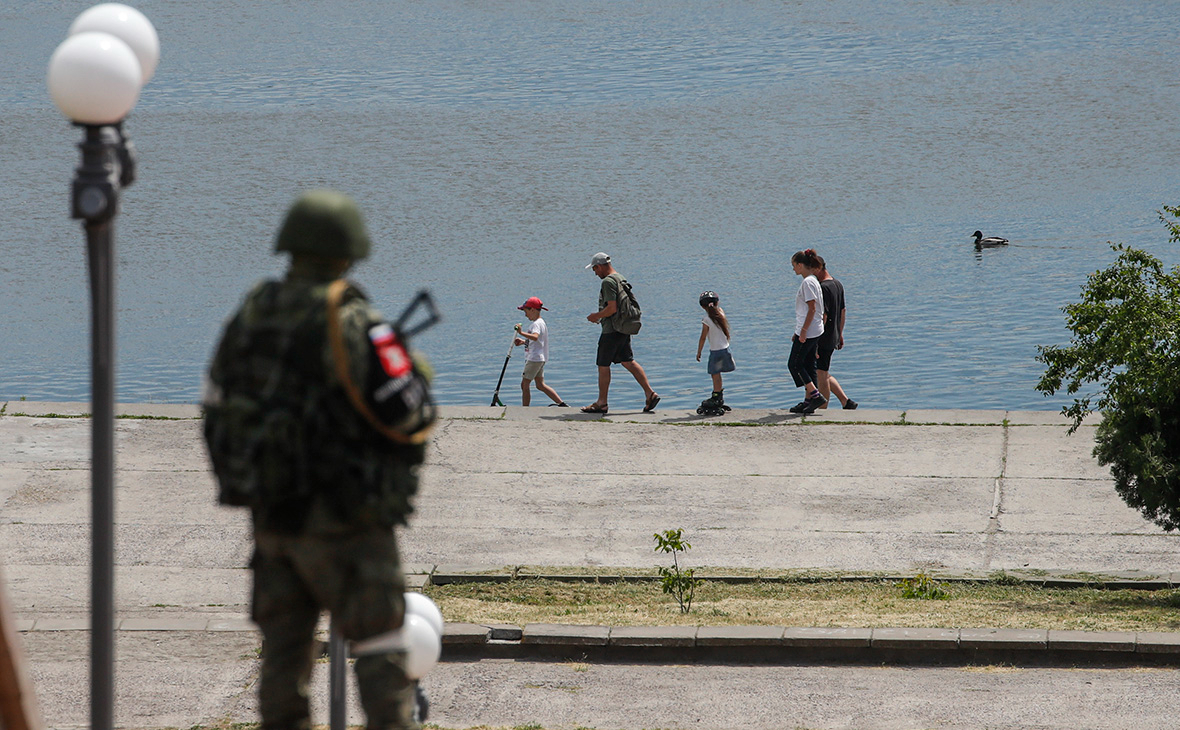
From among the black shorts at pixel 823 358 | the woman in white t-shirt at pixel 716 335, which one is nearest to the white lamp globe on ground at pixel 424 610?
the woman in white t-shirt at pixel 716 335

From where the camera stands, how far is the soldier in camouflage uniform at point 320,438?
3820mm

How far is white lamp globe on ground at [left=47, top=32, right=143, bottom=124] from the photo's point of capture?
461 cm

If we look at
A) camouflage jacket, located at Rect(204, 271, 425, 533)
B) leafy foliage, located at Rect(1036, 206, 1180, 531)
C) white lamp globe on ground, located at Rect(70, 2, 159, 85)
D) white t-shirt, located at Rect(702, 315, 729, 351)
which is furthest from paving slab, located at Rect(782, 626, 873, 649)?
A: white t-shirt, located at Rect(702, 315, 729, 351)

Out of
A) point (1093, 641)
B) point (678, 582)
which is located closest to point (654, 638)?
point (678, 582)

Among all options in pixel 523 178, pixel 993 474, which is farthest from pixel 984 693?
pixel 523 178

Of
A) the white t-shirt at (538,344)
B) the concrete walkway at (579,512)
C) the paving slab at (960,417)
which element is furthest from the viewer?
the white t-shirt at (538,344)

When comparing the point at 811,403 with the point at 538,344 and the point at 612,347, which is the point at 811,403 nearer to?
the point at 612,347

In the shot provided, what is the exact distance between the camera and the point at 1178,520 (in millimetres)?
9281

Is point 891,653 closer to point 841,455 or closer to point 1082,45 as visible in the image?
point 841,455

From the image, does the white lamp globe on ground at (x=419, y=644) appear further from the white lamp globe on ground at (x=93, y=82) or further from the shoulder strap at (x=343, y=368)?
the white lamp globe on ground at (x=93, y=82)

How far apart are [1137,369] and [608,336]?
7134 mm

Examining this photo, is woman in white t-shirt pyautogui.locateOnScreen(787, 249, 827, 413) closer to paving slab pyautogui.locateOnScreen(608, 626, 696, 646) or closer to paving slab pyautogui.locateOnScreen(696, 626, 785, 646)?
paving slab pyautogui.locateOnScreen(696, 626, 785, 646)

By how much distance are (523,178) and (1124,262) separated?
108 ft

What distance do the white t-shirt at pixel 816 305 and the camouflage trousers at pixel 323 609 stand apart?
37.3 ft
